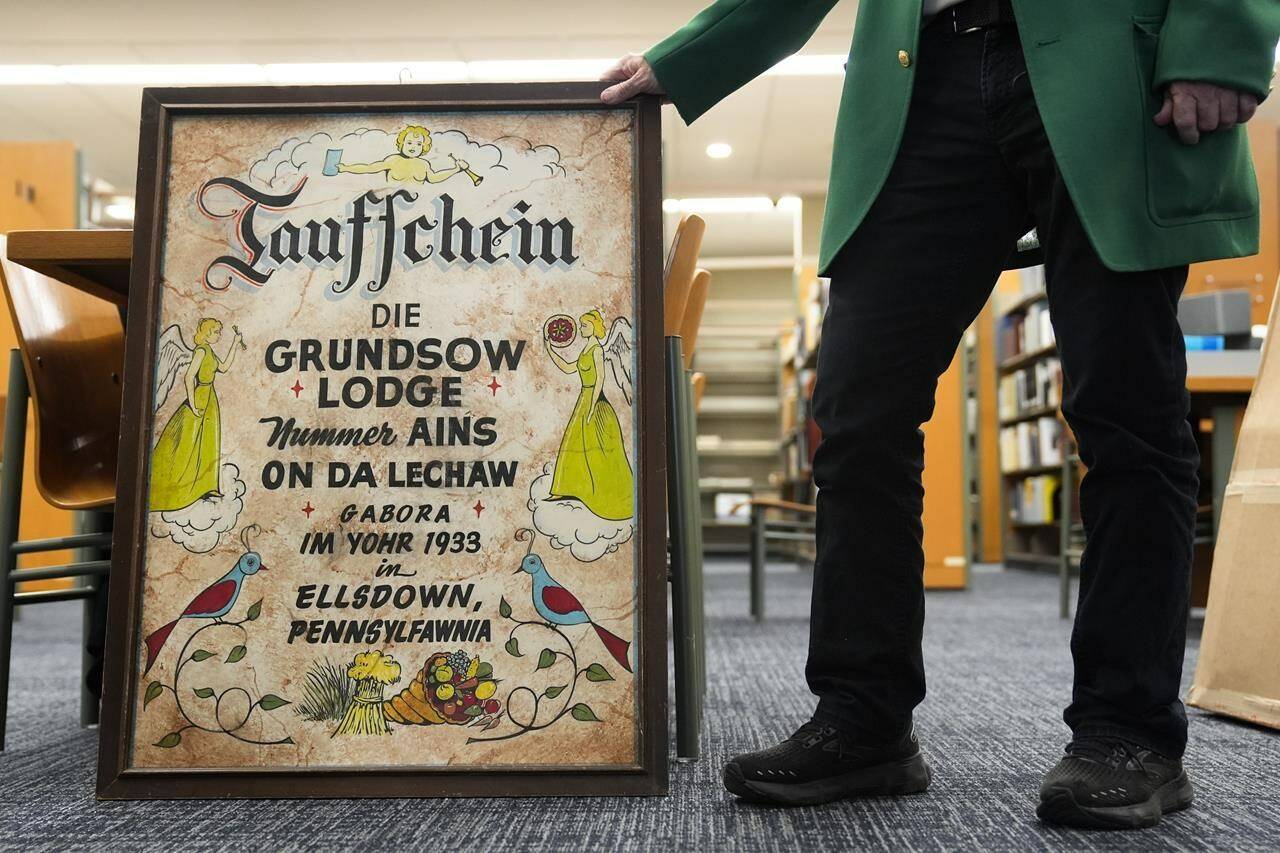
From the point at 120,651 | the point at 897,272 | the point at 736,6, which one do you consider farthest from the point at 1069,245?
the point at 120,651

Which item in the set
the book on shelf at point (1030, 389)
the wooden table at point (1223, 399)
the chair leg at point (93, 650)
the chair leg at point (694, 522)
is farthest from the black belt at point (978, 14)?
the book on shelf at point (1030, 389)

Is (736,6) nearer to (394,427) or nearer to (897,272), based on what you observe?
(897,272)

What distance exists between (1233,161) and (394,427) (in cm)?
91

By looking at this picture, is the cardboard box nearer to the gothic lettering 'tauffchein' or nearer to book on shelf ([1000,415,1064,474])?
the gothic lettering 'tauffchein'

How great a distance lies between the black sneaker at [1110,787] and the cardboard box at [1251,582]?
2.05ft

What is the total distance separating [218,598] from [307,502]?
138 millimetres

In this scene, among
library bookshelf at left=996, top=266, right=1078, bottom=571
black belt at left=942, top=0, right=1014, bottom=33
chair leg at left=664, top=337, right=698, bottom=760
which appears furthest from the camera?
library bookshelf at left=996, top=266, right=1078, bottom=571

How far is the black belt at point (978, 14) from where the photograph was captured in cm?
108

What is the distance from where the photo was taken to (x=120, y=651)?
1137 millimetres

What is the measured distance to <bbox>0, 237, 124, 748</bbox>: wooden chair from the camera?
1.46 metres

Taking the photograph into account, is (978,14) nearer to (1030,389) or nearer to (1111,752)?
(1111,752)

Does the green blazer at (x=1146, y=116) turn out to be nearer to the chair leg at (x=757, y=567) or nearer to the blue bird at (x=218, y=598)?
the blue bird at (x=218, y=598)

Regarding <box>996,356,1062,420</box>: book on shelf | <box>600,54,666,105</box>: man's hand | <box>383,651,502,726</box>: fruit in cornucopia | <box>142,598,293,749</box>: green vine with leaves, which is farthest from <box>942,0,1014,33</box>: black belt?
<box>996,356,1062,420</box>: book on shelf

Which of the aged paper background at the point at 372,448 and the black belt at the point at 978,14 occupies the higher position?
the black belt at the point at 978,14
